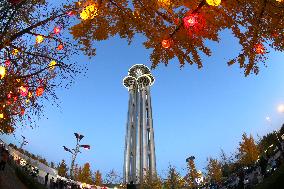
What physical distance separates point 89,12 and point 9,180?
1228cm

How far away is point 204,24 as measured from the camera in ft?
36.1

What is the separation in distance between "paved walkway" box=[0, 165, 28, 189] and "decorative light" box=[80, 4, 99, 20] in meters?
10.5

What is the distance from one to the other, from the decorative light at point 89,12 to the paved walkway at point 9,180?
34.4 feet

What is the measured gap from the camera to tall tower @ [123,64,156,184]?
65.9m

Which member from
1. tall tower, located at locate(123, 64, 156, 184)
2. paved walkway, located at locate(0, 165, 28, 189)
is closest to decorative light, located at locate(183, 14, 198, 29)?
paved walkway, located at locate(0, 165, 28, 189)

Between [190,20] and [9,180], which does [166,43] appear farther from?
[9,180]

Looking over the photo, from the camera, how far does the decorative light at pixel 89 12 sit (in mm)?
10914

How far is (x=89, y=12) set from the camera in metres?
11.0

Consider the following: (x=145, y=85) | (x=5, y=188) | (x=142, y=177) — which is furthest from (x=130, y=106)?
(x=5, y=188)

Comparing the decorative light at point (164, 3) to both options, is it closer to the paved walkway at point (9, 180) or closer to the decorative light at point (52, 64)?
the decorative light at point (52, 64)

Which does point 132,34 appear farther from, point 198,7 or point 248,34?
point 248,34

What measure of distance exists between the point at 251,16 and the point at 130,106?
63260mm

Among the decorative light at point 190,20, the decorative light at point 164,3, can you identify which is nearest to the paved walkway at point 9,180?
the decorative light at point 164,3

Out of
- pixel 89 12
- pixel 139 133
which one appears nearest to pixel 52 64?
pixel 89 12
